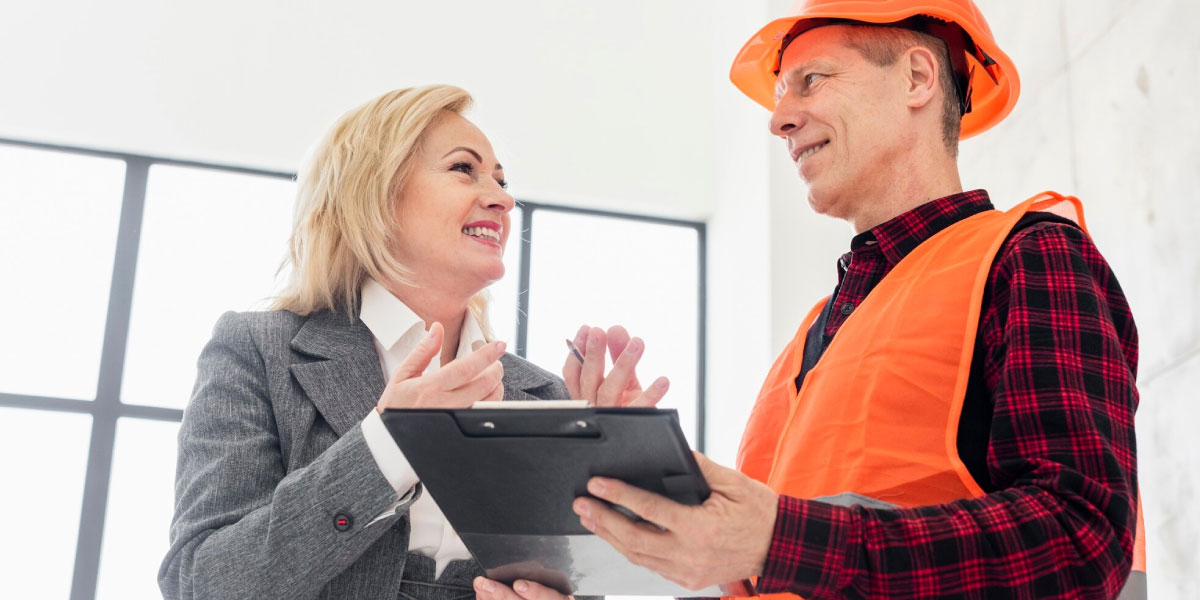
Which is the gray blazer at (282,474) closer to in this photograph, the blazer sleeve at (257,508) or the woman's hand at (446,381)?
the blazer sleeve at (257,508)

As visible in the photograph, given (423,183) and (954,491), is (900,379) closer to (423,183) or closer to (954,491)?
(954,491)

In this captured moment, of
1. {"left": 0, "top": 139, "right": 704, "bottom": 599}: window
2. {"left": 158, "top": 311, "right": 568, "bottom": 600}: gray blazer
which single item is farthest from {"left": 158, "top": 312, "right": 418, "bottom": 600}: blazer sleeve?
{"left": 0, "top": 139, "right": 704, "bottom": 599}: window

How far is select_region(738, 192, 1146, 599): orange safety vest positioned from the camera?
157 centimetres

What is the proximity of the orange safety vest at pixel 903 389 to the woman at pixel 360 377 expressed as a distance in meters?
0.29

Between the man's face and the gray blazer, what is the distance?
2.68 ft

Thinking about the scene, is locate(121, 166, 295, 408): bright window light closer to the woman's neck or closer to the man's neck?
the woman's neck

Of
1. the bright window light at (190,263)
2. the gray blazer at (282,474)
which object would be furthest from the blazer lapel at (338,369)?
the bright window light at (190,263)

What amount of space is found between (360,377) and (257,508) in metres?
0.30

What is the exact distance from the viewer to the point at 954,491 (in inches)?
60.5

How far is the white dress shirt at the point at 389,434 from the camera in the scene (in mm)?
1706

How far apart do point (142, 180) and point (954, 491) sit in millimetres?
4321

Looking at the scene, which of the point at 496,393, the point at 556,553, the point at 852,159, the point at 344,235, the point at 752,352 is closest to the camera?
the point at 556,553

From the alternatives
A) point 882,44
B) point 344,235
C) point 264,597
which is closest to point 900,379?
point 882,44

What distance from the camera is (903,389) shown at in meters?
1.63
